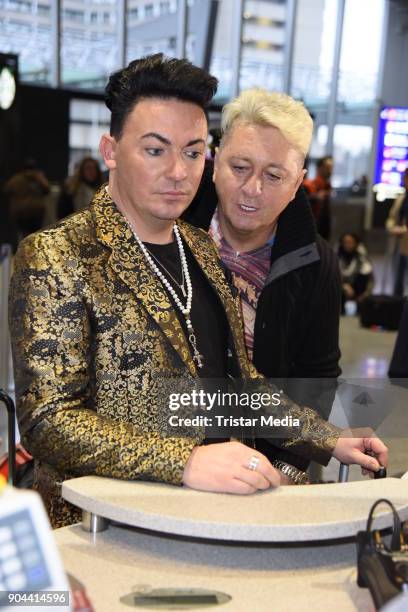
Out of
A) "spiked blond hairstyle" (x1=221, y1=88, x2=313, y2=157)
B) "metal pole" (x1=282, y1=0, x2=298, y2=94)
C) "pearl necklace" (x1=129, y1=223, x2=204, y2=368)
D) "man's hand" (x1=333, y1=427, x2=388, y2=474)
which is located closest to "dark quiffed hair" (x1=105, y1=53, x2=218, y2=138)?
"pearl necklace" (x1=129, y1=223, x2=204, y2=368)

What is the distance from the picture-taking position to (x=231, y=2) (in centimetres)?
1250

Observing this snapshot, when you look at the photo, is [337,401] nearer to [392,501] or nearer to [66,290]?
[392,501]

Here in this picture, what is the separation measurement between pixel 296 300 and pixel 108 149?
842 mm

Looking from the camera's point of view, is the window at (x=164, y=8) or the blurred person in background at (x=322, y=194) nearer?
the blurred person in background at (x=322, y=194)

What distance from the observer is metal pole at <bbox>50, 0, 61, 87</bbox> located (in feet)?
35.9

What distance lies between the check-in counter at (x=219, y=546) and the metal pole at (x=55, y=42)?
10440mm

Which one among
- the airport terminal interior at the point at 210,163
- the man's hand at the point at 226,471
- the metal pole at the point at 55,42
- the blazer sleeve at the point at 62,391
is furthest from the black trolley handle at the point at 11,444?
the metal pole at the point at 55,42

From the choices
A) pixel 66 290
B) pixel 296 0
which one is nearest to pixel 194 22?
pixel 296 0

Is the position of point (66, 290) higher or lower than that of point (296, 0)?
lower

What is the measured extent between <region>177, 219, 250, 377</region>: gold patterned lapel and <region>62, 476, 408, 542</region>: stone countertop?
42 centimetres

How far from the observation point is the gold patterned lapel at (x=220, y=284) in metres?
1.85

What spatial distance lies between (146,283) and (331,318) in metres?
0.91

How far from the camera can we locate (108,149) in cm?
173

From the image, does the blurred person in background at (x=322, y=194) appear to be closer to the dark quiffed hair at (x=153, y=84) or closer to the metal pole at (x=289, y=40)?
the metal pole at (x=289, y=40)
